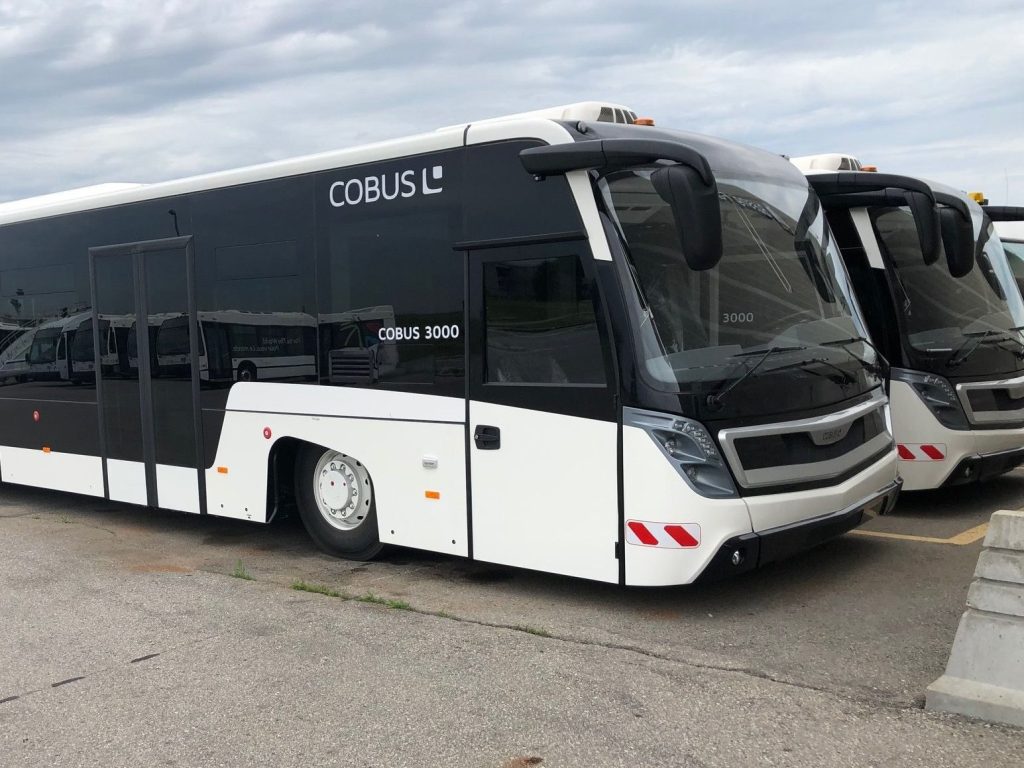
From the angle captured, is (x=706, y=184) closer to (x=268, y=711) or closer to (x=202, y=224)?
(x=268, y=711)

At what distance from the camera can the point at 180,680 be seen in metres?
5.16

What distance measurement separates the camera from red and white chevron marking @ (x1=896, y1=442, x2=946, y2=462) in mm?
8086

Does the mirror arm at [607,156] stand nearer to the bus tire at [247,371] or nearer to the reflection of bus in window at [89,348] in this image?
the bus tire at [247,371]

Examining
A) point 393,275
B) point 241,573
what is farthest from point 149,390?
point 393,275

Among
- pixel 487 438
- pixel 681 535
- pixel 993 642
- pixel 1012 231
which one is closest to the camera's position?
pixel 993 642

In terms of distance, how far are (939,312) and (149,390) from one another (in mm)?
6365

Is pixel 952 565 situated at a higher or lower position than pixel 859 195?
lower

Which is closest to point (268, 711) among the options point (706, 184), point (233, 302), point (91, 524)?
point (706, 184)

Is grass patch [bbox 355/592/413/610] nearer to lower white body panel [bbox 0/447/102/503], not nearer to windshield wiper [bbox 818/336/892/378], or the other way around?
windshield wiper [bbox 818/336/892/378]

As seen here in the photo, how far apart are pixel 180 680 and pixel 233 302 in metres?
3.44

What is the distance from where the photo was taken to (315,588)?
22.2 ft

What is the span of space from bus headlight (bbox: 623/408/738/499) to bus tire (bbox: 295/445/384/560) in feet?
7.72

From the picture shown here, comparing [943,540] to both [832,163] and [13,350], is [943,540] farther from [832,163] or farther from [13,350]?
[13,350]

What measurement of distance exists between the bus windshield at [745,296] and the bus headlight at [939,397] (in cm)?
170
